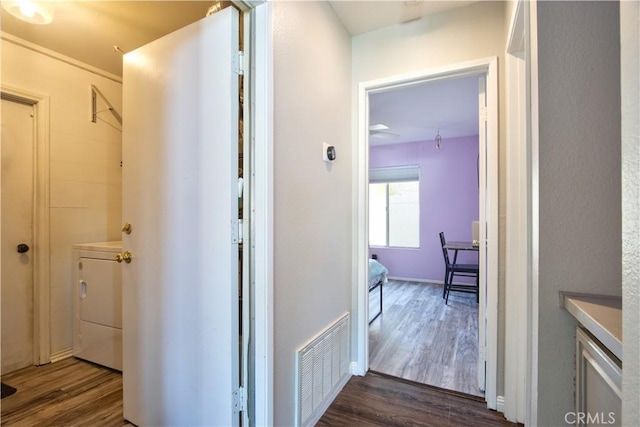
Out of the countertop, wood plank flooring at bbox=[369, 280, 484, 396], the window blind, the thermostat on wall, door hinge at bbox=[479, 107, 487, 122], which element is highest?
the window blind

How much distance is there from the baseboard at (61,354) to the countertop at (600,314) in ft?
11.0

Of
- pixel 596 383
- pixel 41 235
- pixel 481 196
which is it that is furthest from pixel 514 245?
pixel 41 235

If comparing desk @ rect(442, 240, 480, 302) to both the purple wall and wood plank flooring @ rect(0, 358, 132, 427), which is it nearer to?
the purple wall

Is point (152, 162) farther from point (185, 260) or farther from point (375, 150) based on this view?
point (375, 150)

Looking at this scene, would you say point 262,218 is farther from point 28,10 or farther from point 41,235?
point 41,235

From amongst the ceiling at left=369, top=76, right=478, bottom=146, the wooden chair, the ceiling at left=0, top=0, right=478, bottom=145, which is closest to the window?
the ceiling at left=369, top=76, right=478, bottom=146

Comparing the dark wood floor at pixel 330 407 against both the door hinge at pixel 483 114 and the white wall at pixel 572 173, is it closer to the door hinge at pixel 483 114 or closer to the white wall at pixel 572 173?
the white wall at pixel 572 173

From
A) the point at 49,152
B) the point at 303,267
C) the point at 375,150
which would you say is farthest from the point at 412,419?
the point at 375,150

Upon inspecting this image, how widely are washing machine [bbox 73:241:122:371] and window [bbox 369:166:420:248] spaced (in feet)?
14.8

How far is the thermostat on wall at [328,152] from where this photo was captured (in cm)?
172

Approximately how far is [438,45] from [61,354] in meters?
3.75

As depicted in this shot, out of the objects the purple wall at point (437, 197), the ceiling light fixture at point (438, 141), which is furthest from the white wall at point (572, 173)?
the purple wall at point (437, 197)

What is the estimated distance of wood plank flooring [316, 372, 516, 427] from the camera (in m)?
1.62

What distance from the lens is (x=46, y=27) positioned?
200cm
